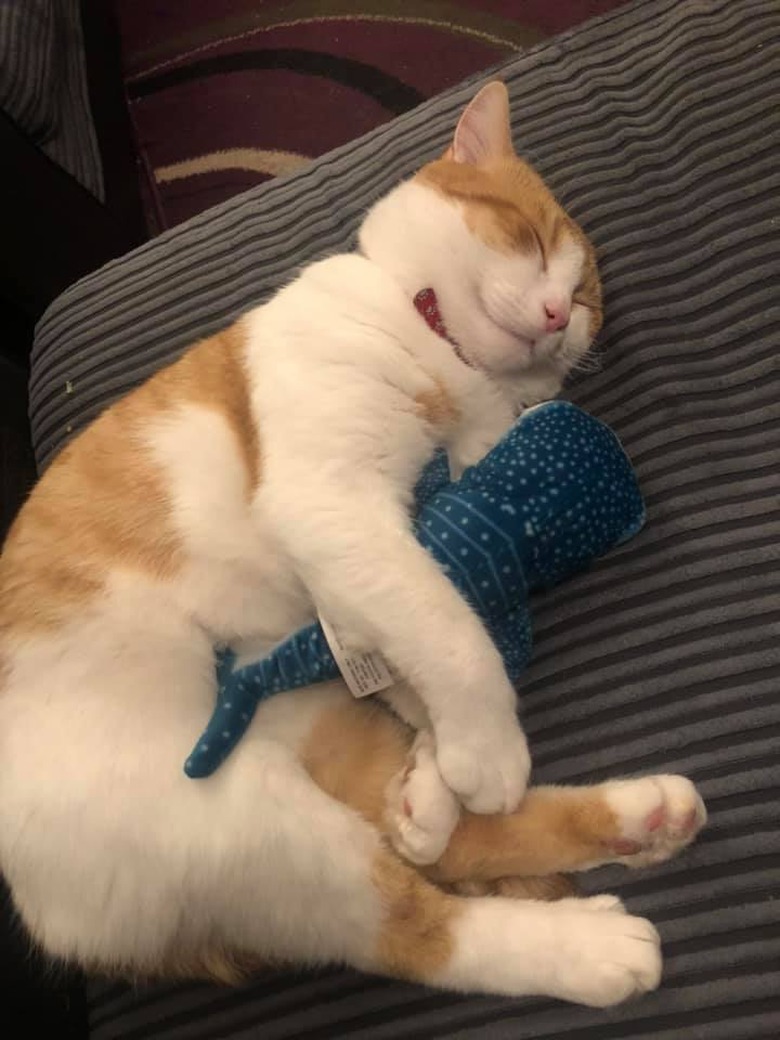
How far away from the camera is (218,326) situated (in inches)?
59.0

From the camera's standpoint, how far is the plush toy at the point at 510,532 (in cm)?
101

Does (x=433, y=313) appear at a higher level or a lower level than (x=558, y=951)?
higher

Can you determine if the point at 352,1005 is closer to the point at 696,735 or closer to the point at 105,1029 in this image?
the point at 105,1029

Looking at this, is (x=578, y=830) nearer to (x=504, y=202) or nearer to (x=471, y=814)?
(x=471, y=814)

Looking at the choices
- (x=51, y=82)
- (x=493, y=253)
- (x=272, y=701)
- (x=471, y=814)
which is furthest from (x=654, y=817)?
(x=51, y=82)

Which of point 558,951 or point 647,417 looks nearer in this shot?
point 558,951

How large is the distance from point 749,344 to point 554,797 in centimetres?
65

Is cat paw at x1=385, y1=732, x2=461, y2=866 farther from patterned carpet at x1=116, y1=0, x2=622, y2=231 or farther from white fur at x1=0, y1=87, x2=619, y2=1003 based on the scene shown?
patterned carpet at x1=116, y1=0, x2=622, y2=231

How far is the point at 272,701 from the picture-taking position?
1.09m

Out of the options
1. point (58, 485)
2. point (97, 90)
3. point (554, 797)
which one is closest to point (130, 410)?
point (58, 485)

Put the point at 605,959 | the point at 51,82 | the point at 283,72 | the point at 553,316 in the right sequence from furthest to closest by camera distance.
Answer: the point at 283,72 < the point at 51,82 < the point at 553,316 < the point at 605,959

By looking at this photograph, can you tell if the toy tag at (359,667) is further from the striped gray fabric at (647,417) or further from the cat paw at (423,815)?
the striped gray fabric at (647,417)

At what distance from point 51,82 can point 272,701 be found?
1434 millimetres

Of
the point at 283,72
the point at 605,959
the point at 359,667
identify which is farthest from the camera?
the point at 283,72
